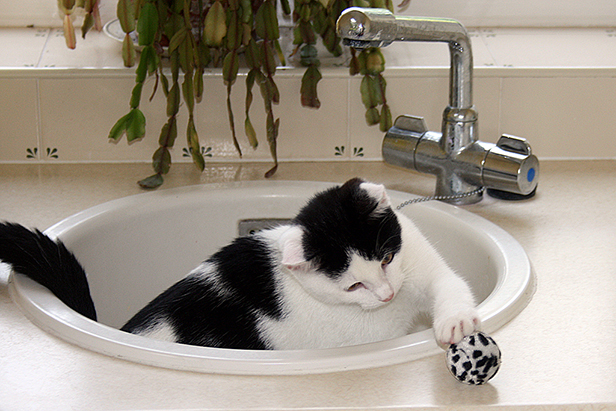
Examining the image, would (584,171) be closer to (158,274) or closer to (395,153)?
(395,153)

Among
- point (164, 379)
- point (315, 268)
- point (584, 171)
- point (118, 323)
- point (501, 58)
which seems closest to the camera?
point (164, 379)

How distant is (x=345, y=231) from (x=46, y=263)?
1.41 ft

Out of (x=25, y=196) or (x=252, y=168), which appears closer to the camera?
(x=25, y=196)

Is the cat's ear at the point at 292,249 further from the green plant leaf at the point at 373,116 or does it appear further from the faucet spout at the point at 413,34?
the green plant leaf at the point at 373,116

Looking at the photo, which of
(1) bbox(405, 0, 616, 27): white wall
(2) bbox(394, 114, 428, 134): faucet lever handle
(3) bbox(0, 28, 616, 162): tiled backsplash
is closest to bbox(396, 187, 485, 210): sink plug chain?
(2) bbox(394, 114, 428, 134): faucet lever handle

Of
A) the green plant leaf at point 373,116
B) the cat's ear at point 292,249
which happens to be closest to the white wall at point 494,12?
the green plant leaf at point 373,116

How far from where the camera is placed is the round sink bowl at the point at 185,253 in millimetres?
780

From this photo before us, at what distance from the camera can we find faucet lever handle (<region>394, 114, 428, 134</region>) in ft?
4.18

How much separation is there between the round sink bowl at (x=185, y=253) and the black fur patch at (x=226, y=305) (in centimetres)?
16

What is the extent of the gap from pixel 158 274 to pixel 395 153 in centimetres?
52

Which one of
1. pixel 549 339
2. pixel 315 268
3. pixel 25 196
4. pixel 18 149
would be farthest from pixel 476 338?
pixel 18 149

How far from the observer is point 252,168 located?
1.42m

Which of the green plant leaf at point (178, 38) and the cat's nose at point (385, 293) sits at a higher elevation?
the green plant leaf at point (178, 38)

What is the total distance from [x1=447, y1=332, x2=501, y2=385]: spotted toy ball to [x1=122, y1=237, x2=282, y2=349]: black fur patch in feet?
1.10
